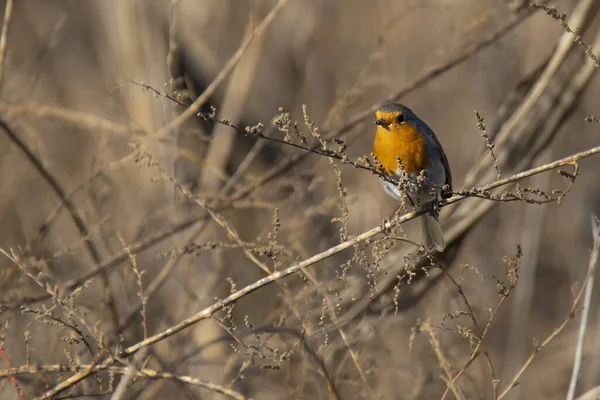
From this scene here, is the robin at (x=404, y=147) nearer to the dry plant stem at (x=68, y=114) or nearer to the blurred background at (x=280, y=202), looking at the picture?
the blurred background at (x=280, y=202)

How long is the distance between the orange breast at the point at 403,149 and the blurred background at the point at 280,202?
244 mm

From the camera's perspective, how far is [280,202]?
3.57 meters

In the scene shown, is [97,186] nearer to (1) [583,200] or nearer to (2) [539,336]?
(2) [539,336]

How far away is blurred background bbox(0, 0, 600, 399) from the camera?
10.1ft

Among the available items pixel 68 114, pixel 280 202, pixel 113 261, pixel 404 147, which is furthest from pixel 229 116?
pixel 404 147

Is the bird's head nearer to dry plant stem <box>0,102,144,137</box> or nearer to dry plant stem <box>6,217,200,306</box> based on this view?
dry plant stem <box>6,217,200,306</box>

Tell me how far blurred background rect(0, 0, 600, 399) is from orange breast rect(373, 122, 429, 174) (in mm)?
244

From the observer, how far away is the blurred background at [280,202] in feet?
10.1

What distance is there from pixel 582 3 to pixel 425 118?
11.2 ft

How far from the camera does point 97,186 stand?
163 inches

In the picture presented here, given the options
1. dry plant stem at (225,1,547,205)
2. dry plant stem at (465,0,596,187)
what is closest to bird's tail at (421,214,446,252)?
dry plant stem at (465,0,596,187)

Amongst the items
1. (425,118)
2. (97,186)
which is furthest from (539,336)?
(97,186)

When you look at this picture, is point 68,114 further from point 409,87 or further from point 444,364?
point 444,364

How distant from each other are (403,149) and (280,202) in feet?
2.19
